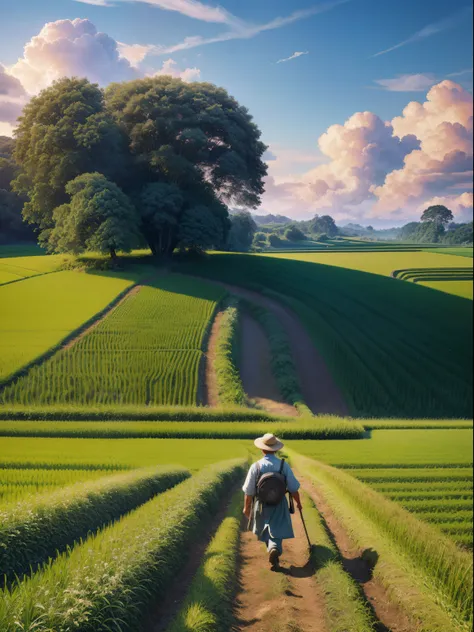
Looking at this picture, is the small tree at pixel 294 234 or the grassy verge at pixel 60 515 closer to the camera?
the grassy verge at pixel 60 515

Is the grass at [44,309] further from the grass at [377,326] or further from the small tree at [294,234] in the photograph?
the small tree at [294,234]

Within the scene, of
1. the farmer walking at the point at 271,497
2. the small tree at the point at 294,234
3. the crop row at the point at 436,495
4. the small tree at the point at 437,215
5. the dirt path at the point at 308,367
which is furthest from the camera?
the small tree at the point at 294,234

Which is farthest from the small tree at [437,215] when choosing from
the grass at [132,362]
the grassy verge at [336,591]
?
the grassy verge at [336,591]

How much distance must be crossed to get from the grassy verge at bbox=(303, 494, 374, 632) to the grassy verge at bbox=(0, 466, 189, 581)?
159 centimetres

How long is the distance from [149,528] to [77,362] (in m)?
1.54

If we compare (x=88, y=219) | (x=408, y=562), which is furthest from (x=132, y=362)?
(x=408, y=562)

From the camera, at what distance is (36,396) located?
3.50 metres

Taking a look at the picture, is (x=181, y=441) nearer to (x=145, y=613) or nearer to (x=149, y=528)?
(x=149, y=528)

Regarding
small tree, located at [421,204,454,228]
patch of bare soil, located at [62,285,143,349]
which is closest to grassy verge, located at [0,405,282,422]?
patch of bare soil, located at [62,285,143,349]

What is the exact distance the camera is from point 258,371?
6812 mm

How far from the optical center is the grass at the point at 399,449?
548 cm

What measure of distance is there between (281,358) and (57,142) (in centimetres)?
407

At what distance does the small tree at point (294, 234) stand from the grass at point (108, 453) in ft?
30.9

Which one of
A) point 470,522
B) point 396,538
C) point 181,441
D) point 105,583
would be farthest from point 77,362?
point 470,522
